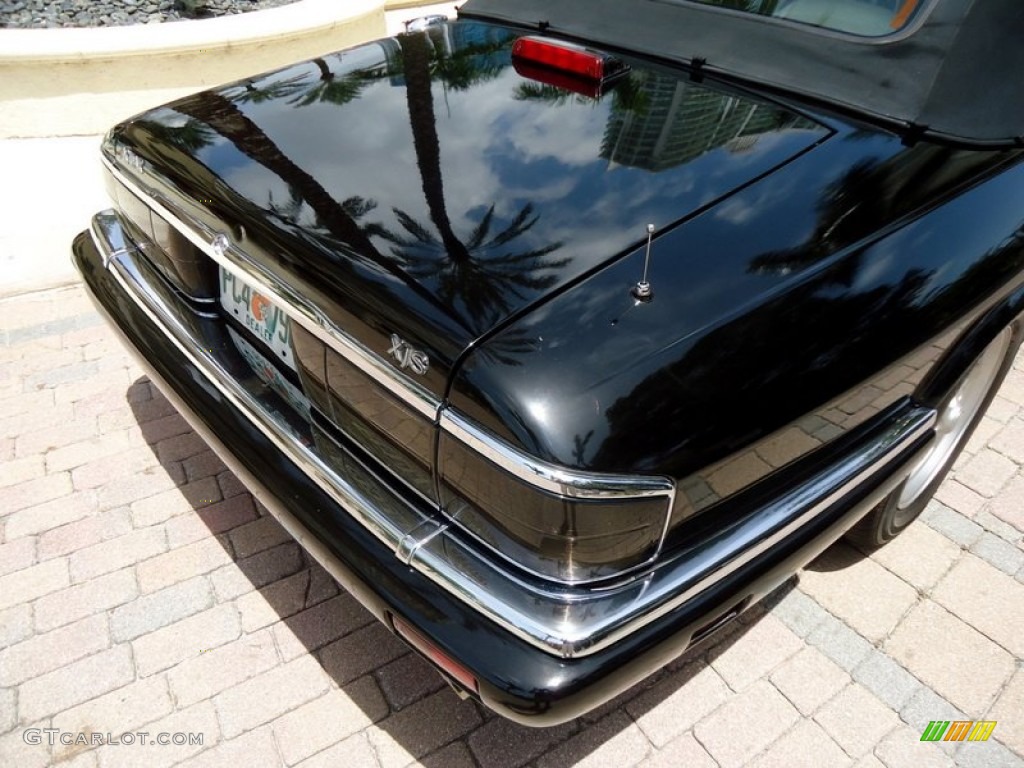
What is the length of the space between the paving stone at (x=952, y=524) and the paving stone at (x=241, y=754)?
2046 mm

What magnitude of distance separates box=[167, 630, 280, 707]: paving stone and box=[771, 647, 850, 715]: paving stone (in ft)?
4.74

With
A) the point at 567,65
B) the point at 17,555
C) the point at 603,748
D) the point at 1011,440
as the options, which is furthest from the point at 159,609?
the point at 1011,440

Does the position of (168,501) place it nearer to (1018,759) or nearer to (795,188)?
(795,188)

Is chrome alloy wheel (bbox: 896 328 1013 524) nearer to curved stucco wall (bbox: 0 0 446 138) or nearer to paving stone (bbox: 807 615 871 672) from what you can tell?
paving stone (bbox: 807 615 871 672)

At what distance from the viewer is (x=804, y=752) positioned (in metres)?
2.02

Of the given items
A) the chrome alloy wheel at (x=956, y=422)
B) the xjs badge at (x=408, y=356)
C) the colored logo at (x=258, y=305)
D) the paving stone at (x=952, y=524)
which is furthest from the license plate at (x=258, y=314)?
the paving stone at (x=952, y=524)

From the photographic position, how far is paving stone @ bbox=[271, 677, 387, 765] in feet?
6.64

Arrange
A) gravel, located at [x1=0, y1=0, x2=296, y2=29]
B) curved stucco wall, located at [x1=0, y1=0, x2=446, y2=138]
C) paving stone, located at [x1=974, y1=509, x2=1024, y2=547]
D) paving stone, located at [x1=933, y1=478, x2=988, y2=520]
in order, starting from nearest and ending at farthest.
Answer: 1. paving stone, located at [x1=974, y1=509, x2=1024, y2=547]
2. paving stone, located at [x1=933, y1=478, x2=988, y2=520]
3. curved stucco wall, located at [x1=0, y1=0, x2=446, y2=138]
4. gravel, located at [x1=0, y1=0, x2=296, y2=29]

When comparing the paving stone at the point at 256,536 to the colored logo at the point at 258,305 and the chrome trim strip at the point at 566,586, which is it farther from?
the colored logo at the point at 258,305

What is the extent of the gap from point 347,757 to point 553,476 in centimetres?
116

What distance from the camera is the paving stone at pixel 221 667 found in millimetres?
2146

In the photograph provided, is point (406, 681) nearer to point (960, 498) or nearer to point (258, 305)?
point (258, 305)

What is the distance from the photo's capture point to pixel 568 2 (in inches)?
101

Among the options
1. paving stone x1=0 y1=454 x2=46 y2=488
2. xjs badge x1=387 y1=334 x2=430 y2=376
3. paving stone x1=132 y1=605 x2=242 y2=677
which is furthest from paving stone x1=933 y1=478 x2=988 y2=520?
paving stone x1=0 y1=454 x2=46 y2=488
